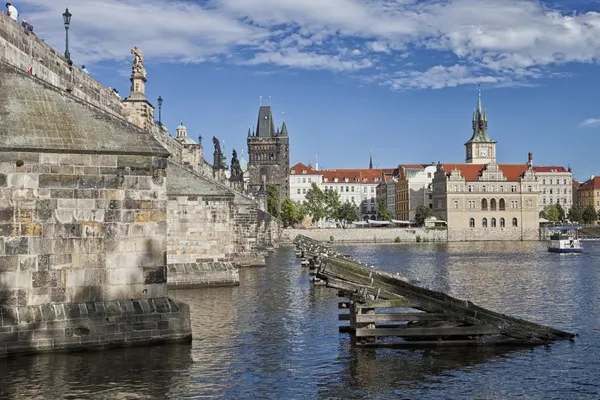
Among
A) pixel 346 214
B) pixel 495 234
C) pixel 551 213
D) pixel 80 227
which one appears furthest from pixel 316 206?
pixel 80 227

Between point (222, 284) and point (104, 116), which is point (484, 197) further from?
point (104, 116)

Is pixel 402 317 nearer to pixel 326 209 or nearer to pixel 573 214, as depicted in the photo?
pixel 326 209

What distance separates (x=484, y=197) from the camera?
14288 cm

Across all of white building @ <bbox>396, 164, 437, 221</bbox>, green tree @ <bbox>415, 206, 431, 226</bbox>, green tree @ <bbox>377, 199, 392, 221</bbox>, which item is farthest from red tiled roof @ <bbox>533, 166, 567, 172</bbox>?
green tree @ <bbox>415, 206, 431, 226</bbox>

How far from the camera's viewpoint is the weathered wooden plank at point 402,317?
17.6 meters

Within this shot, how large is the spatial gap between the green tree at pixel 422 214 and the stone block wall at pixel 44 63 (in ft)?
385

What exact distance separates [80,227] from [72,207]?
478 mm

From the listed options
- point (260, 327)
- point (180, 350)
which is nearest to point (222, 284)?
point (260, 327)

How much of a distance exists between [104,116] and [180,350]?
18.8 ft

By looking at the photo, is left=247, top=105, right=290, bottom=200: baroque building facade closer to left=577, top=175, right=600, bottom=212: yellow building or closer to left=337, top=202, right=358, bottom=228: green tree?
left=337, top=202, right=358, bottom=228: green tree

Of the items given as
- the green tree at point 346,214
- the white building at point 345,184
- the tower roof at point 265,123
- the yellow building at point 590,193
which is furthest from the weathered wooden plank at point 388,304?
the yellow building at point 590,193

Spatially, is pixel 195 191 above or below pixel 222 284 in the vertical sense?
above

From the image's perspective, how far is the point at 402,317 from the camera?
57.8ft

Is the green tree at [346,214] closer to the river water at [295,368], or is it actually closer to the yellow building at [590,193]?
the yellow building at [590,193]
